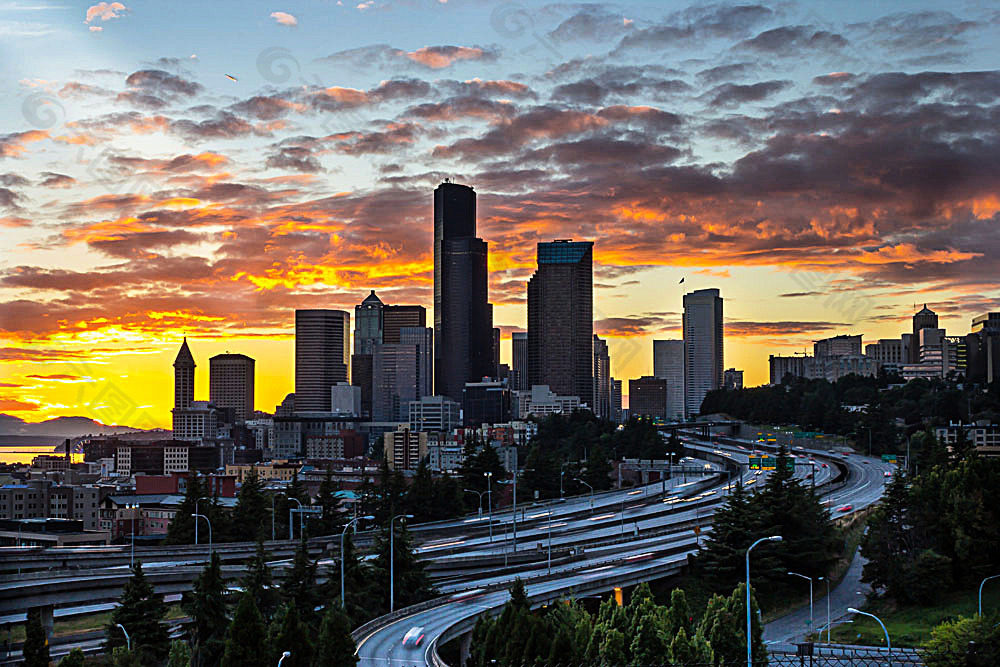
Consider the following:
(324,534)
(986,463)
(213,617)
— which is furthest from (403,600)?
(986,463)

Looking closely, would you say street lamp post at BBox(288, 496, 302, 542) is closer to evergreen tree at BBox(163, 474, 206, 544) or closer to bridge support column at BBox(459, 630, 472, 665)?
evergreen tree at BBox(163, 474, 206, 544)

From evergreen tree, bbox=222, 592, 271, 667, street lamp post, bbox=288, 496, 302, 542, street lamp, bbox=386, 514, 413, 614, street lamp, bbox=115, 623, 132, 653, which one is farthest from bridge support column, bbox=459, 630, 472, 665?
street lamp post, bbox=288, 496, 302, 542

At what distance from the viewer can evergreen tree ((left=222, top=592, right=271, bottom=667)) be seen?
45.7 meters

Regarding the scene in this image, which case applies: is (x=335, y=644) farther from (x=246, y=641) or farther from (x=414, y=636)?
(x=414, y=636)

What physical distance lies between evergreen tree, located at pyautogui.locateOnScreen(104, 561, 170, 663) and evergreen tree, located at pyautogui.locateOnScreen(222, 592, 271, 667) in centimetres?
1382

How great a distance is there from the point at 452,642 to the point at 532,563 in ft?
78.3

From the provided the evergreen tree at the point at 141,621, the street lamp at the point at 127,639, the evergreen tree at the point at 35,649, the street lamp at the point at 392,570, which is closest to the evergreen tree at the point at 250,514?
the street lamp at the point at 392,570

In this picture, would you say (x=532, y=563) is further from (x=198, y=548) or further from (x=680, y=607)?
(x=680, y=607)

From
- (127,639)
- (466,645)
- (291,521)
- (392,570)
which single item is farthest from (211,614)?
(291,521)

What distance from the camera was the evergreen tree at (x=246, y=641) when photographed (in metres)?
45.7

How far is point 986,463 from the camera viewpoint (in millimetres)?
81438

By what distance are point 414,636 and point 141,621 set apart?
14.3m

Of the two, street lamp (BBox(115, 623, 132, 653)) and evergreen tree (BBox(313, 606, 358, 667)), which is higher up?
evergreen tree (BBox(313, 606, 358, 667))

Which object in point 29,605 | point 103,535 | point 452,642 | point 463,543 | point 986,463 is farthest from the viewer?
point 103,535
